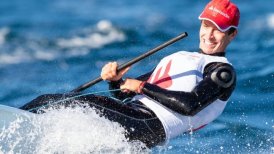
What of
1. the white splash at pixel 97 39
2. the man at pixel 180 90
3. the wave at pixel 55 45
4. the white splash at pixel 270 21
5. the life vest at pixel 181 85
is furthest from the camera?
the white splash at pixel 270 21

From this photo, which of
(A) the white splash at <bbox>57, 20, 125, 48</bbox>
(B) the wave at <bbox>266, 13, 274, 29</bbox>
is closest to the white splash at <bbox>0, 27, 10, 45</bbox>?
(A) the white splash at <bbox>57, 20, 125, 48</bbox>

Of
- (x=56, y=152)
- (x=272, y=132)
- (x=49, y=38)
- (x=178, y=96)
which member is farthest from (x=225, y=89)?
(x=49, y=38)

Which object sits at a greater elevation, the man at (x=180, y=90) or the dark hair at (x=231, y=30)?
the dark hair at (x=231, y=30)

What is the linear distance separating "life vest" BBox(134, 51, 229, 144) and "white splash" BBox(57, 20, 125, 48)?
16.8ft

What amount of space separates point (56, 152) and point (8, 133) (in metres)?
0.29

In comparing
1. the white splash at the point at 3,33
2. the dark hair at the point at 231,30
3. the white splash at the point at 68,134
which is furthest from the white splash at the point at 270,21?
the white splash at the point at 68,134

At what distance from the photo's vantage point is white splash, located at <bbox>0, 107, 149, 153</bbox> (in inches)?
171

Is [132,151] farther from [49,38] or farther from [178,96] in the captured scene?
[49,38]

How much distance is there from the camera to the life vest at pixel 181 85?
4406 mm

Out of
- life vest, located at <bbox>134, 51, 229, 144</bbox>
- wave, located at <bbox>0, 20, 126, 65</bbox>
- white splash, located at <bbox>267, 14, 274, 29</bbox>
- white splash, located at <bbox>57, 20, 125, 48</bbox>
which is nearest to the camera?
life vest, located at <bbox>134, 51, 229, 144</bbox>

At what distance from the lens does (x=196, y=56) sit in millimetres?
4547

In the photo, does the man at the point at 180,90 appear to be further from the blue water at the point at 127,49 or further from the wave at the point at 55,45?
the wave at the point at 55,45

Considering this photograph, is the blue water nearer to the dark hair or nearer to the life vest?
the life vest

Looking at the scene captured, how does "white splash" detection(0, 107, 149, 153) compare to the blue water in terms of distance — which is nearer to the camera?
"white splash" detection(0, 107, 149, 153)
